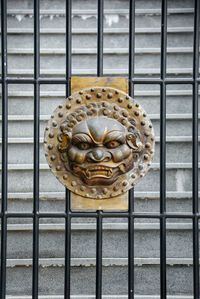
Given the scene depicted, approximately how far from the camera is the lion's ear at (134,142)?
2336mm

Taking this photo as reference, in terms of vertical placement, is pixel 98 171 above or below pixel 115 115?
below

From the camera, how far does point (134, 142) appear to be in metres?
2.34

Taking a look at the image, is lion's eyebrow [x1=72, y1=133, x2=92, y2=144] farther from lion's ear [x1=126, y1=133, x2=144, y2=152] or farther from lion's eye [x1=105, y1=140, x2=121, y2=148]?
lion's ear [x1=126, y1=133, x2=144, y2=152]

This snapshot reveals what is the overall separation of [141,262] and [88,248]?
1.15ft

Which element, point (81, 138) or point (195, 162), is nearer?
point (81, 138)

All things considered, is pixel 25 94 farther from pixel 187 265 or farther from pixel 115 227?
pixel 187 265

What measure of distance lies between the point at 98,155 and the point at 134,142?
185 millimetres

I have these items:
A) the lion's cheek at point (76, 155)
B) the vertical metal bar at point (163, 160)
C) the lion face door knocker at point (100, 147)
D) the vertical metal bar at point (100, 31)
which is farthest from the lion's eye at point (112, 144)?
the vertical metal bar at point (100, 31)

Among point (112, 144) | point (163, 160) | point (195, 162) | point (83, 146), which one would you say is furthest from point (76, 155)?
point (195, 162)

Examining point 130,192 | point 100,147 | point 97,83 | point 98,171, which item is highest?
point 97,83

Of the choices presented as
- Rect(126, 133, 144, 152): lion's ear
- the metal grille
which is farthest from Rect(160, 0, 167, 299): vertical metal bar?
Rect(126, 133, 144, 152): lion's ear

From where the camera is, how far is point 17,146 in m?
3.58

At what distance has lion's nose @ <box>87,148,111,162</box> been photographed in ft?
7.42

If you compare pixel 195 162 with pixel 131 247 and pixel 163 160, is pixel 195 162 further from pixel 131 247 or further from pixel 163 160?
pixel 131 247
